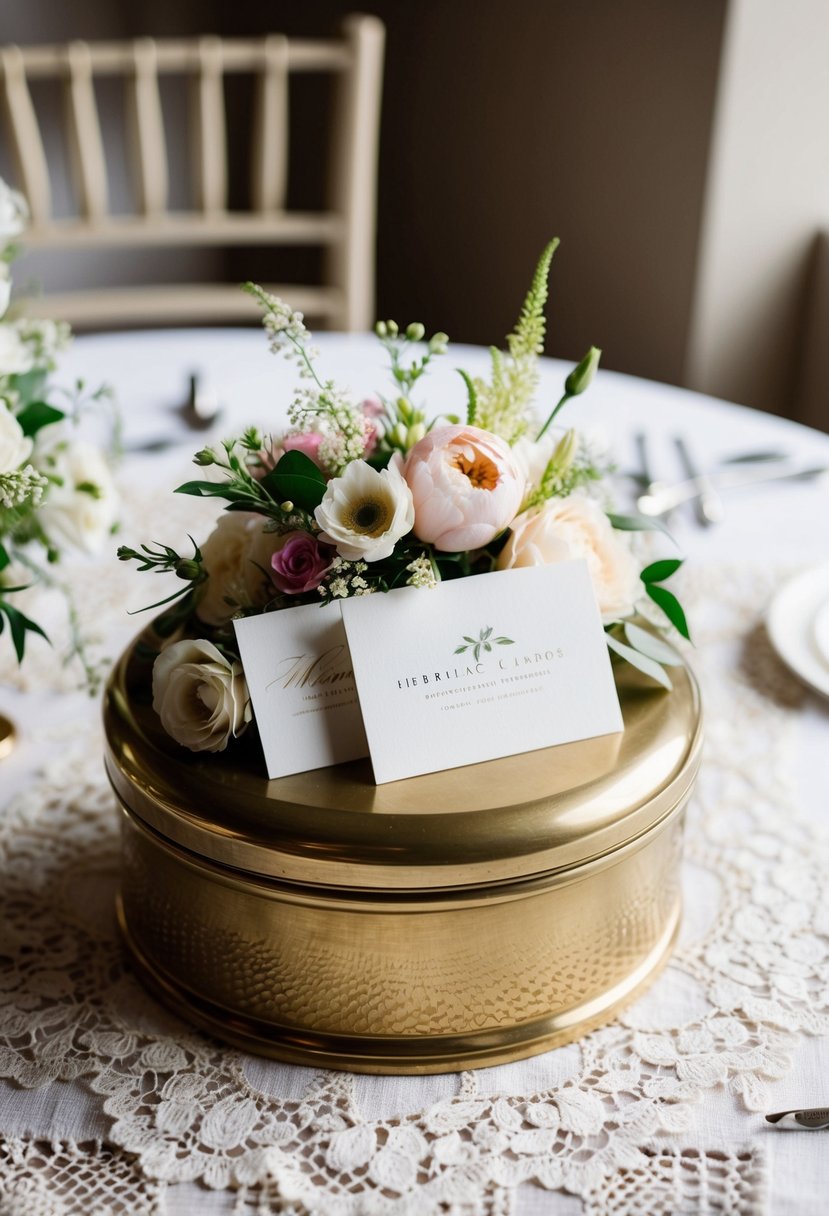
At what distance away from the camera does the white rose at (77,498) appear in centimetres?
102

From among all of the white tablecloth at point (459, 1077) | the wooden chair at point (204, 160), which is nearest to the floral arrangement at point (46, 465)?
the white tablecloth at point (459, 1077)

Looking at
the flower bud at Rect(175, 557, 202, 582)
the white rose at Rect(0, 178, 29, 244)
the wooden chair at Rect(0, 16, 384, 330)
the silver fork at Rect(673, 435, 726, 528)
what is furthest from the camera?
the wooden chair at Rect(0, 16, 384, 330)

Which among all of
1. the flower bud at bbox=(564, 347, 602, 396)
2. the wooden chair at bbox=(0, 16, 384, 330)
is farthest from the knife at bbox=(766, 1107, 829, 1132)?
the wooden chair at bbox=(0, 16, 384, 330)

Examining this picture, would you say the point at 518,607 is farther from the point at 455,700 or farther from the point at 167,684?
the point at 167,684

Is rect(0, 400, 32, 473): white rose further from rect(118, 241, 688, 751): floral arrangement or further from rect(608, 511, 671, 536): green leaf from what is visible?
rect(608, 511, 671, 536): green leaf

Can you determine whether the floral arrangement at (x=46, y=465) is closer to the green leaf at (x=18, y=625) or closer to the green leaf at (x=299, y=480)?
the green leaf at (x=18, y=625)

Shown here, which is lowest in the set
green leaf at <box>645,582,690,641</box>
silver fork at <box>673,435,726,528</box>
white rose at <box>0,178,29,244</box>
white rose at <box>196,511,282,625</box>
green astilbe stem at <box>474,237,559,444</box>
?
silver fork at <box>673,435,726,528</box>

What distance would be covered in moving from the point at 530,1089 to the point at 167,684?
325mm

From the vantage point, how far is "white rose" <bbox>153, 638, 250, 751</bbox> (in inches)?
27.2

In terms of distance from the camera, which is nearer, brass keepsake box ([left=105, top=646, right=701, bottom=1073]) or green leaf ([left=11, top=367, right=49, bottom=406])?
brass keepsake box ([left=105, top=646, right=701, bottom=1073])

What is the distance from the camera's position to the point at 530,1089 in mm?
680

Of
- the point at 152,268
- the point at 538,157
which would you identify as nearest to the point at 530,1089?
the point at 538,157

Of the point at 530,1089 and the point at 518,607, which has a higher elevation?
the point at 518,607

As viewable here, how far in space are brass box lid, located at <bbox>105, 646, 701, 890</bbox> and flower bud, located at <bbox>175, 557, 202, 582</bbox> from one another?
0.09 m
